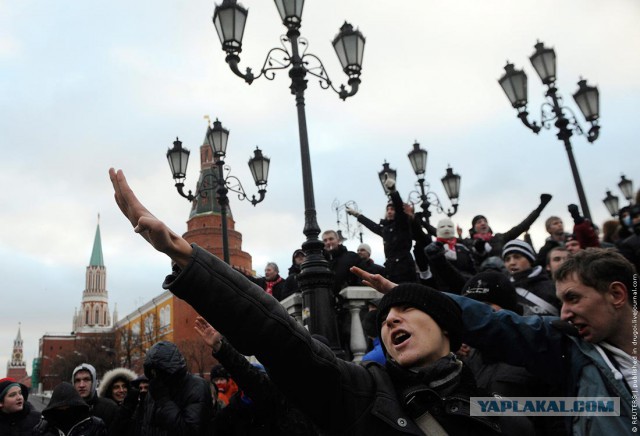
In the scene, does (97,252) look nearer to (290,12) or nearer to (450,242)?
(290,12)

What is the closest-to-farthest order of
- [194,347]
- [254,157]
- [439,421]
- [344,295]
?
[439,421] → [344,295] → [254,157] → [194,347]

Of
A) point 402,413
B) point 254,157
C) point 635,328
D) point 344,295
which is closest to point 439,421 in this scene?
point 402,413

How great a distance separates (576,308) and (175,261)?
5.38 ft

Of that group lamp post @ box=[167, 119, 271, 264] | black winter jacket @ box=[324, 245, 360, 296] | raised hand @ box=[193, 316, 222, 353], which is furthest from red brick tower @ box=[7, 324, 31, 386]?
raised hand @ box=[193, 316, 222, 353]

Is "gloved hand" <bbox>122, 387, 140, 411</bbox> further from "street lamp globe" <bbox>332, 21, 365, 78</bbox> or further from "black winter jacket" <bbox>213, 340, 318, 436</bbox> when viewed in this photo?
"street lamp globe" <bbox>332, 21, 365, 78</bbox>

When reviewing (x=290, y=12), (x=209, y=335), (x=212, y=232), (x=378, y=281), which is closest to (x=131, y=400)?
(x=209, y=335)

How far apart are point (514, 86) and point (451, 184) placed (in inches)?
124

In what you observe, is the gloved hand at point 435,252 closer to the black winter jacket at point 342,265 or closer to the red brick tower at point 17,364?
the black winter jacket at point 342,265

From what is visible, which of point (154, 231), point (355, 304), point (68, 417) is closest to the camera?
point (154, 231)

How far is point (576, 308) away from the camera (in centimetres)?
208

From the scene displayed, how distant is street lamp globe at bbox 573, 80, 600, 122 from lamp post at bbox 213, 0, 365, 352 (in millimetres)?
4664

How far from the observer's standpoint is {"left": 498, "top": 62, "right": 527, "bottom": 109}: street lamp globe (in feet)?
31.0

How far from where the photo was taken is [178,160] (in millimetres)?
10953

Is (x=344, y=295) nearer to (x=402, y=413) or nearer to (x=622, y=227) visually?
(x=622, y=227)
